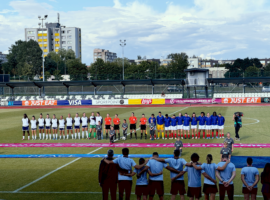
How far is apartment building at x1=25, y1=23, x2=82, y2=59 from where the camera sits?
133 metres

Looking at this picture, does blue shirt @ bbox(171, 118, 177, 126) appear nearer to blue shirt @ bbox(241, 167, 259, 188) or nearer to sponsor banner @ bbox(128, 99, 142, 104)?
blue shirt @ bbox(241, 167, 259, 188)

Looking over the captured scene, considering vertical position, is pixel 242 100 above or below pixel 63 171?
above

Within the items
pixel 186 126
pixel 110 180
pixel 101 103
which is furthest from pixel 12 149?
pixel 101 103

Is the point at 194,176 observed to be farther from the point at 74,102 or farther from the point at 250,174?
the point at 74,102

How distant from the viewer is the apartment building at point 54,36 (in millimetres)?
132625

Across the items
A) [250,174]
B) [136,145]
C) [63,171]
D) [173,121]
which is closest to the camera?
[250,174]

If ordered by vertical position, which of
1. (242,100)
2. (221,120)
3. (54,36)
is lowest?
(221,120)

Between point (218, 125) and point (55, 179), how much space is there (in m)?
11.5

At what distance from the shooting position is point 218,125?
1972cm

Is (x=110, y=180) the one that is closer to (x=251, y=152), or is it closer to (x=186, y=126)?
(x=251, y=152)

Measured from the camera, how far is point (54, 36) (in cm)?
13462

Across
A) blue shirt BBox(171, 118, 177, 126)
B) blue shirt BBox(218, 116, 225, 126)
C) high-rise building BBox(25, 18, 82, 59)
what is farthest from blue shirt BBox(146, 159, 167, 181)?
high-rise building BBox(25, 18, 82, 59)

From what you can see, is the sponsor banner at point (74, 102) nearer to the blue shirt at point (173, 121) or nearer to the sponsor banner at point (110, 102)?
the sponsor banner at point (110, 102)

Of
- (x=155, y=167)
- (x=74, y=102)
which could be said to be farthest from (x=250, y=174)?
(x=74, y=102)
